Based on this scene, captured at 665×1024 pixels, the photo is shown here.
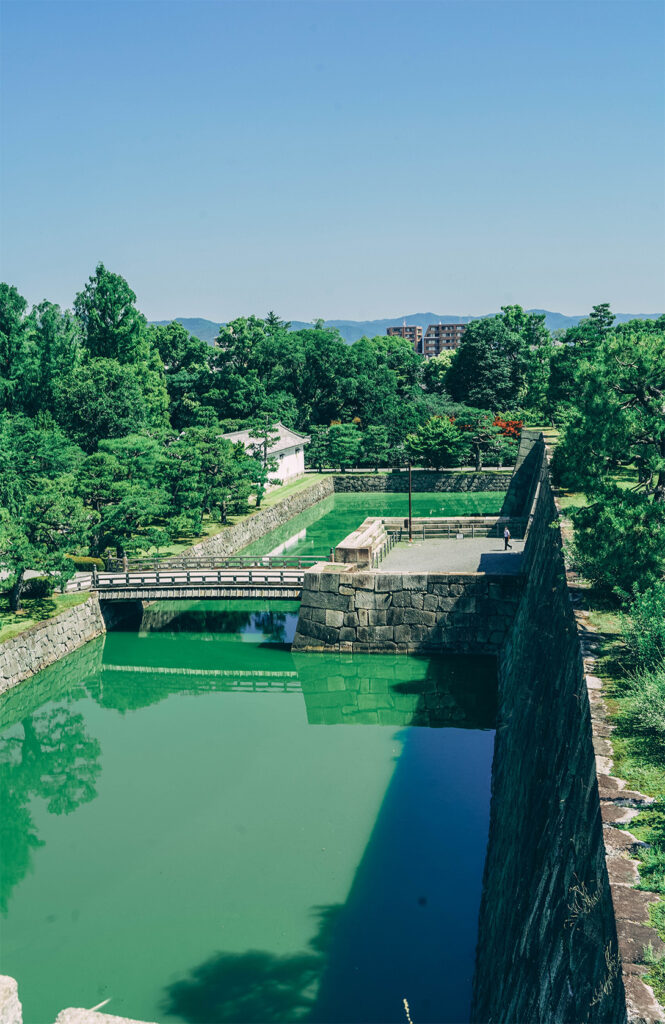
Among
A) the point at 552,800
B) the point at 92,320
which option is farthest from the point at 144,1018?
the point at 92,320

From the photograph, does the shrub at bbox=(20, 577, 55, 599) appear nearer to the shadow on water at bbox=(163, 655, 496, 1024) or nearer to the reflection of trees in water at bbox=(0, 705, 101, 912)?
the reflection of trees in water at bbox=(0, 705, 101, 912)

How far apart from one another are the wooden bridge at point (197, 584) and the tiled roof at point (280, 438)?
2455cm

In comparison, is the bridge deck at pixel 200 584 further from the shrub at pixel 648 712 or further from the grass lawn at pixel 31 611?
the shrub at pixel 648 712

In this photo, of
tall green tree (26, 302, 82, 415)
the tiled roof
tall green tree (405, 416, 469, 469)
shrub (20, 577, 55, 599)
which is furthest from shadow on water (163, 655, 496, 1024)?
tall green tree (405, 416, 469, 469)

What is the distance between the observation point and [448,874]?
14.0 m

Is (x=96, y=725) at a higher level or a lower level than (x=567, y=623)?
lower

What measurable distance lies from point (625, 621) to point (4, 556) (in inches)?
803

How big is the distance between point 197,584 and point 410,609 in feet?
26.7

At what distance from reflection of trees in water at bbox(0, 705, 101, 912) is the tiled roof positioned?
32614 millimetres

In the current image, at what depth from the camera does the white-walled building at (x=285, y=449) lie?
2205 inches

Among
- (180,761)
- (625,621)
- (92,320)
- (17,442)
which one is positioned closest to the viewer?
(625,621)

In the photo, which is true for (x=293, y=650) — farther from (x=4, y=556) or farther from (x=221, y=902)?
(x=221, y=902)

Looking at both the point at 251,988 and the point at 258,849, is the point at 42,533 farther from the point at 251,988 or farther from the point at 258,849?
the point at 251,988

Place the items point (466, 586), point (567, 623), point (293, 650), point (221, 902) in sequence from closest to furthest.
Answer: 1. point (567, 623)
2. point (221, 902)
3. point (466, 586)
4. point (293, 650)
